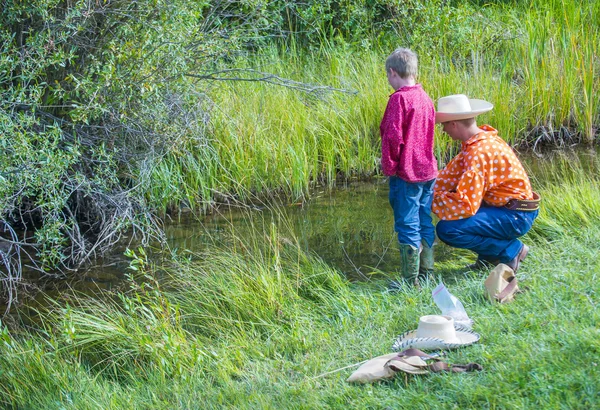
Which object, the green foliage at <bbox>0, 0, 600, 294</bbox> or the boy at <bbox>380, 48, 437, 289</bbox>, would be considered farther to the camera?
the green foliage at <bbox>0, 0, 600, 294</bbox>

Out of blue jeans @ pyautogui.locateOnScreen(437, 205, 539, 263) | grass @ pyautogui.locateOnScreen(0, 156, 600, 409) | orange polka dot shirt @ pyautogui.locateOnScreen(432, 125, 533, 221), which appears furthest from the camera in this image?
blue jeans @ pyautogui.locateOnScreen(437, 205, 539, 263)

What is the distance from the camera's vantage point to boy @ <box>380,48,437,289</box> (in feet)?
16.8

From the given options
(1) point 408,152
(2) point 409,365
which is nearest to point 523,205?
(1) point 408,152

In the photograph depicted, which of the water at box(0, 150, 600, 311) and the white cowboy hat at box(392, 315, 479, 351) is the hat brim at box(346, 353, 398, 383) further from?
the water at box(0, 150, 600, 311)

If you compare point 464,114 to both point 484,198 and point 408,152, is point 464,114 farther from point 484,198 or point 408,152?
point 484,198

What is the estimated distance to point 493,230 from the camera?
513 centimetres

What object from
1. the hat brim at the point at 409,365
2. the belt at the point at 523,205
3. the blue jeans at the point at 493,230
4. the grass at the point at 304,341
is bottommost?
the grass at the point at 304,341

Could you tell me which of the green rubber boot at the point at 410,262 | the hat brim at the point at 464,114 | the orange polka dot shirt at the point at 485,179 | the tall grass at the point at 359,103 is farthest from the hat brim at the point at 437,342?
the tall grass at the point at 359,103

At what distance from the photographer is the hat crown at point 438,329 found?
3.91 m

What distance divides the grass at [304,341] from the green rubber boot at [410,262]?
0.52 feet

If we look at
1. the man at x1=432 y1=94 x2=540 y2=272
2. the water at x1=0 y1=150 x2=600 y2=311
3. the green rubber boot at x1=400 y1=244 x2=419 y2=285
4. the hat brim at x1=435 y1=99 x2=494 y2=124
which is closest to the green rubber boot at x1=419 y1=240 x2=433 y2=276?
the green rubber boot at x1=400 y1=244 x2=419 y2=285

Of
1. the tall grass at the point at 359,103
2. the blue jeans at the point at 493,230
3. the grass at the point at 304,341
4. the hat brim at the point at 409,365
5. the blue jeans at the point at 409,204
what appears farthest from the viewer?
the tall grass at the point at 359,103

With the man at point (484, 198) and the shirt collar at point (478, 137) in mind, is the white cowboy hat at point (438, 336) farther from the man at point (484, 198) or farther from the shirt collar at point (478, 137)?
the shirt collar at point (478, 137)

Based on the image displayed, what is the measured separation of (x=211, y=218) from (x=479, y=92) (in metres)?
3.92
